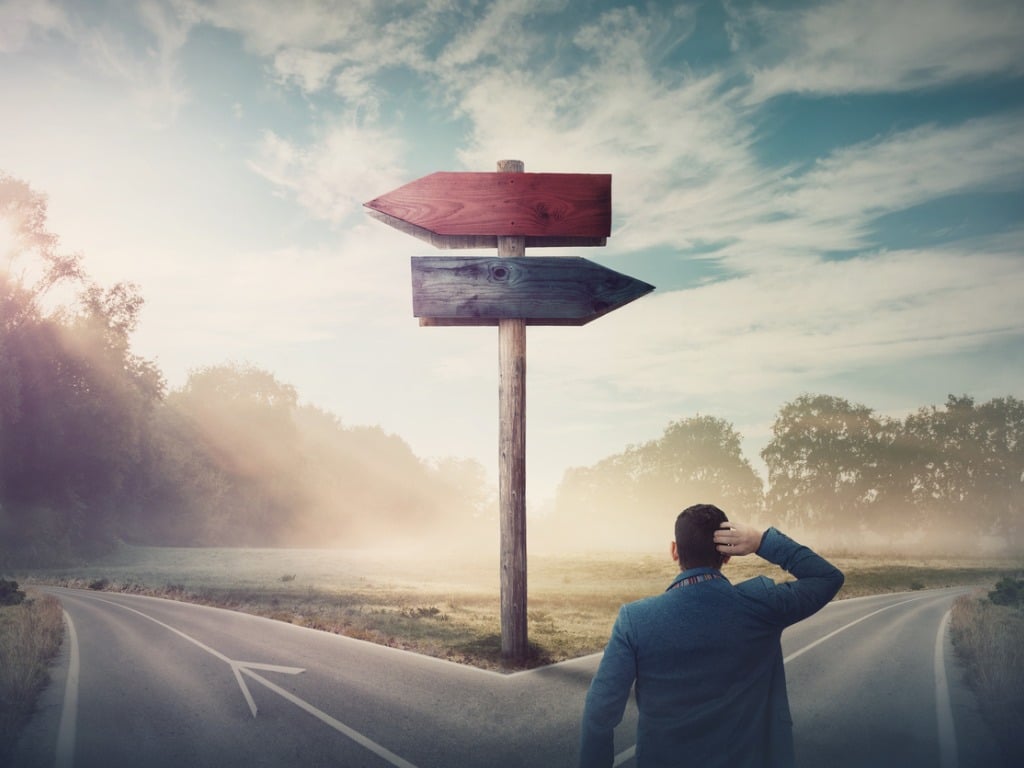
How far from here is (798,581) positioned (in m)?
2.87

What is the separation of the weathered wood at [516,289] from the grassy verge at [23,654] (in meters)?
6.55

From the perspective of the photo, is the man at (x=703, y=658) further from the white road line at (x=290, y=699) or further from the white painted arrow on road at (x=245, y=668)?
the white painted arrow on road at (x=245, y=668)

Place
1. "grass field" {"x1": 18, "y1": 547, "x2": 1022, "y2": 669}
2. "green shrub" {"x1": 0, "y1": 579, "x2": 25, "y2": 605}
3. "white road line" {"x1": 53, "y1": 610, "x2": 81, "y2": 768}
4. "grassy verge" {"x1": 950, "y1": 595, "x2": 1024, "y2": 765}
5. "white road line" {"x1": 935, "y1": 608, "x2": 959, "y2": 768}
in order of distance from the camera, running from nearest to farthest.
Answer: "white road line" {"x1": 53, "y1": 610, "x2": 81, "y2": 768} → "white road line" {"x1": 935, "y1": 608, "x2": 959, "y2": 768} → "grassy verge" {"x1": 950, "y1": 595, "x2": 1024, "y2": 765} → "green shrub" {"x1": 0, "y1": 579, "x2": 25, "y2": 605} → "grass field" {"x1": 18, "y1": 547, "x2": 1022, "y2": 669}

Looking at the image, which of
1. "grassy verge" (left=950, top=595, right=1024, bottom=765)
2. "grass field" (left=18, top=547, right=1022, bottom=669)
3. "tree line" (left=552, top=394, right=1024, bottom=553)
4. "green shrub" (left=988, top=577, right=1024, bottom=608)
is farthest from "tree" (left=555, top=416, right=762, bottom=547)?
"grassy verge" (left=950, top=595, right=1024, bottom=765)

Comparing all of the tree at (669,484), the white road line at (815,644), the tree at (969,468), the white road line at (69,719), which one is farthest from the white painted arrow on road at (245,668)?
the tree at (669,484)

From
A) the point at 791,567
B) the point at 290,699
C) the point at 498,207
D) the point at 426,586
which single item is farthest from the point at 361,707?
the point at 426,586

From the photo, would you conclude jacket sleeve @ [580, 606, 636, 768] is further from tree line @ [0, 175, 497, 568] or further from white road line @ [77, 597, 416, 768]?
tree line @ [0, 175, 497, 568]

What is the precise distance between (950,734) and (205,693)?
9.13m

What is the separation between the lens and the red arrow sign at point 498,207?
8508mm

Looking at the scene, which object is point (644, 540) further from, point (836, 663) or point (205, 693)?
point (205, 693)

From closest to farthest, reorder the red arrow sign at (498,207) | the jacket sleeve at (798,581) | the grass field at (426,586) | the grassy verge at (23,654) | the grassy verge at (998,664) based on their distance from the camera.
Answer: the jacket sleeve at (798,581) → the grassy verge at (23,654) → the grassy verge at (998,664) → the red arrow sign at (498,207) → the grass field at (426,586)

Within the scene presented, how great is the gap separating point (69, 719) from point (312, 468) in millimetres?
26341

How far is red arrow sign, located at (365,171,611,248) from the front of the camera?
851 centimetres

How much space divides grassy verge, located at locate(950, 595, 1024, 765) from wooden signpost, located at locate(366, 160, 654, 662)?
19.0 ft
